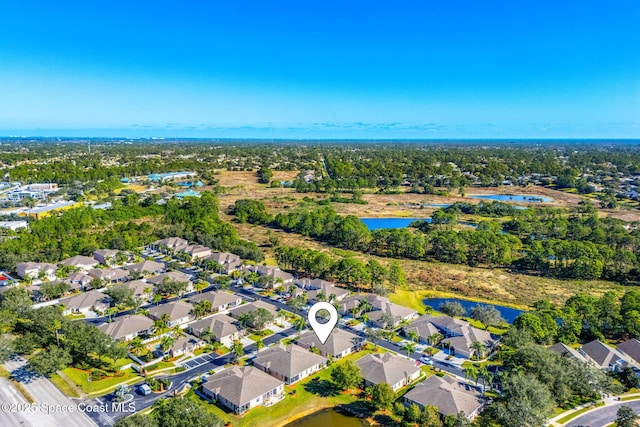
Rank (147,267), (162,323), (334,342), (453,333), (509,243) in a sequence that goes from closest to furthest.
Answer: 1. (334,342)
2. (162,323)
3. (453,333)
4. (147,267)
5. (509,243)

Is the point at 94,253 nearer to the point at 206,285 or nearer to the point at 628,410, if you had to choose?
the point at 206,285

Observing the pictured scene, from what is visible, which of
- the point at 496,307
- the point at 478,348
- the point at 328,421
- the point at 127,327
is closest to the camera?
the point at 328,421

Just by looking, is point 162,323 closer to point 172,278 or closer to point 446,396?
point 172,278

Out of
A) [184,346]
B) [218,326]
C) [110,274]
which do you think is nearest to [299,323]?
[218,326]

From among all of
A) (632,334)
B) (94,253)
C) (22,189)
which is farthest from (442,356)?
(22,189)

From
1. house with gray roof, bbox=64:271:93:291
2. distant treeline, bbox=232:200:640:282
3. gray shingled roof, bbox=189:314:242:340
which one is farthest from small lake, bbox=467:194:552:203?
house with gray roof, bbox=64:271:93:291

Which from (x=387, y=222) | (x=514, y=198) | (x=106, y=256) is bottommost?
(x=387, y=222)

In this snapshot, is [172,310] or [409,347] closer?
[409,347]
